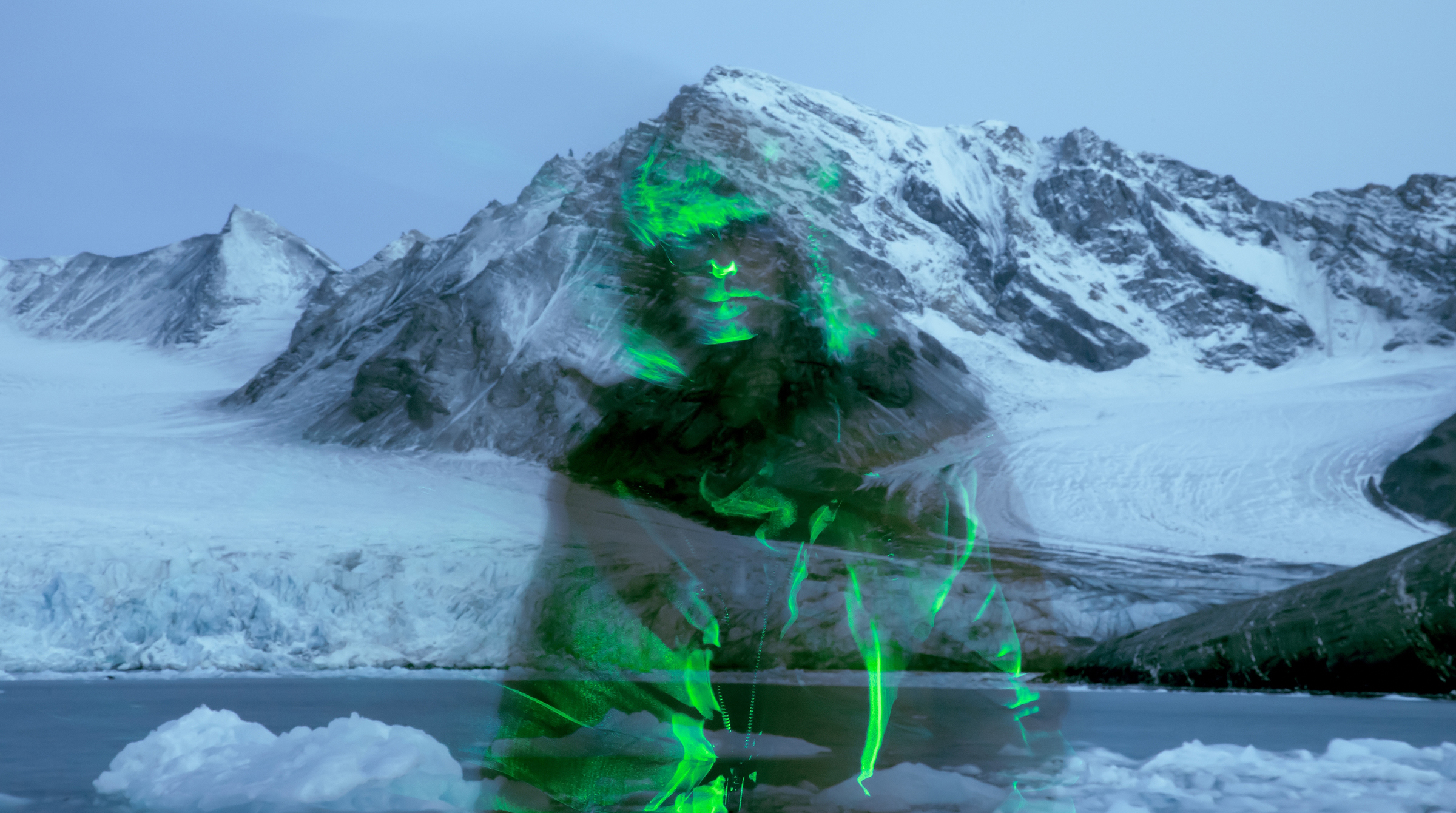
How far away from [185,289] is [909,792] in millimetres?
70195

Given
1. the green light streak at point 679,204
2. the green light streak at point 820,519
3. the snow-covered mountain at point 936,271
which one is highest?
the snow-covered mountain at point 936,271

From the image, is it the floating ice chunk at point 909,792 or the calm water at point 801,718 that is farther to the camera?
the calm water at point 801,718

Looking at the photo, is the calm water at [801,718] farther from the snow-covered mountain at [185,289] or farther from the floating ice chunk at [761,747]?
the snow-covered mountain at [185,289]

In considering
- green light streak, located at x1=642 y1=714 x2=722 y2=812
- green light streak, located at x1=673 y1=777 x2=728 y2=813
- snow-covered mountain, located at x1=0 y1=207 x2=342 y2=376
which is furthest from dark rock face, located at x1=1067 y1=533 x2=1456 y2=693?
snow-covered mountain, located at x1=0 y1=207 x2=342 y2=376

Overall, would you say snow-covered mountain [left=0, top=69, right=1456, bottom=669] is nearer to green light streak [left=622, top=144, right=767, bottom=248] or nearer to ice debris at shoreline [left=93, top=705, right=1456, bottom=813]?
green light streak [left=622, top=144, right=767, bottom=248]

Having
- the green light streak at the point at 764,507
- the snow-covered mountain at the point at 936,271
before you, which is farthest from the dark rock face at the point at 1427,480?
the green light streak at the point at 764,507

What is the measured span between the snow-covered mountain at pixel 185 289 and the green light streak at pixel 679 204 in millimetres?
55315

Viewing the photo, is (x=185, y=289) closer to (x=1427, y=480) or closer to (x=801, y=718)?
(x=1427, y=480)

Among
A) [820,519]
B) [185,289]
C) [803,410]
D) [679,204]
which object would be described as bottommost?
[820,519]

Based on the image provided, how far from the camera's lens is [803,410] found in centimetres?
2114

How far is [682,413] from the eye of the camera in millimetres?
27094

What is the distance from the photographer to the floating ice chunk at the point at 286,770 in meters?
6.54

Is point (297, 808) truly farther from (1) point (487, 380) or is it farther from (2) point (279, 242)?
(2) point (279, 242)

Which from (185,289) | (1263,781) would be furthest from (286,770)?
(185,289)
